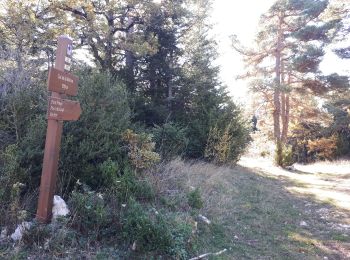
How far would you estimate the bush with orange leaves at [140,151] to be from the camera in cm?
611

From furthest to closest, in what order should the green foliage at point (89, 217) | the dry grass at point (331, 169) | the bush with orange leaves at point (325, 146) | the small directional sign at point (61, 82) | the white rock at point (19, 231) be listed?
the bush with orange leaves at point (325, 146), the dry grass at point (331, 169), the green foliage at point (89, 217), the small directional sign at point (61, 82), the white rock at point (19, 231)

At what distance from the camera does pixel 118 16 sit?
13.3 metres

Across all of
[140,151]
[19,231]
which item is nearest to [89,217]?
[19,231]

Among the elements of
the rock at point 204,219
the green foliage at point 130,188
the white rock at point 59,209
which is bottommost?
the rock at point 204,219

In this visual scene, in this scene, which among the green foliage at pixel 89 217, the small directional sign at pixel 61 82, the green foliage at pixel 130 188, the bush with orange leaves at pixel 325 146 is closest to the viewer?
the small directional sign at pixel 61 82

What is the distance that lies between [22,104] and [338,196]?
811 cm

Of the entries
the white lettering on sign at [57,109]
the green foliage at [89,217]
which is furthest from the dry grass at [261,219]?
the white lettering on sign at [57,109]

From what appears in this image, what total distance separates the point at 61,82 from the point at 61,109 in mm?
321

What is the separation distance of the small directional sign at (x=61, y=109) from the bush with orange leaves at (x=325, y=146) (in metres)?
23.7

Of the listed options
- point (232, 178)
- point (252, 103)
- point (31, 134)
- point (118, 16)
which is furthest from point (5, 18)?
point (252, 103)

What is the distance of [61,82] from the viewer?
4172 mm

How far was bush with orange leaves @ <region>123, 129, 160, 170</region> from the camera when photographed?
611 centimetres

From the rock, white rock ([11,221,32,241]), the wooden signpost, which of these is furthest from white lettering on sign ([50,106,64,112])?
the rock

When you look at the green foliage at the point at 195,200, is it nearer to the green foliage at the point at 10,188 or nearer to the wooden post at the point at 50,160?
the wooden post at the point at 50,160
